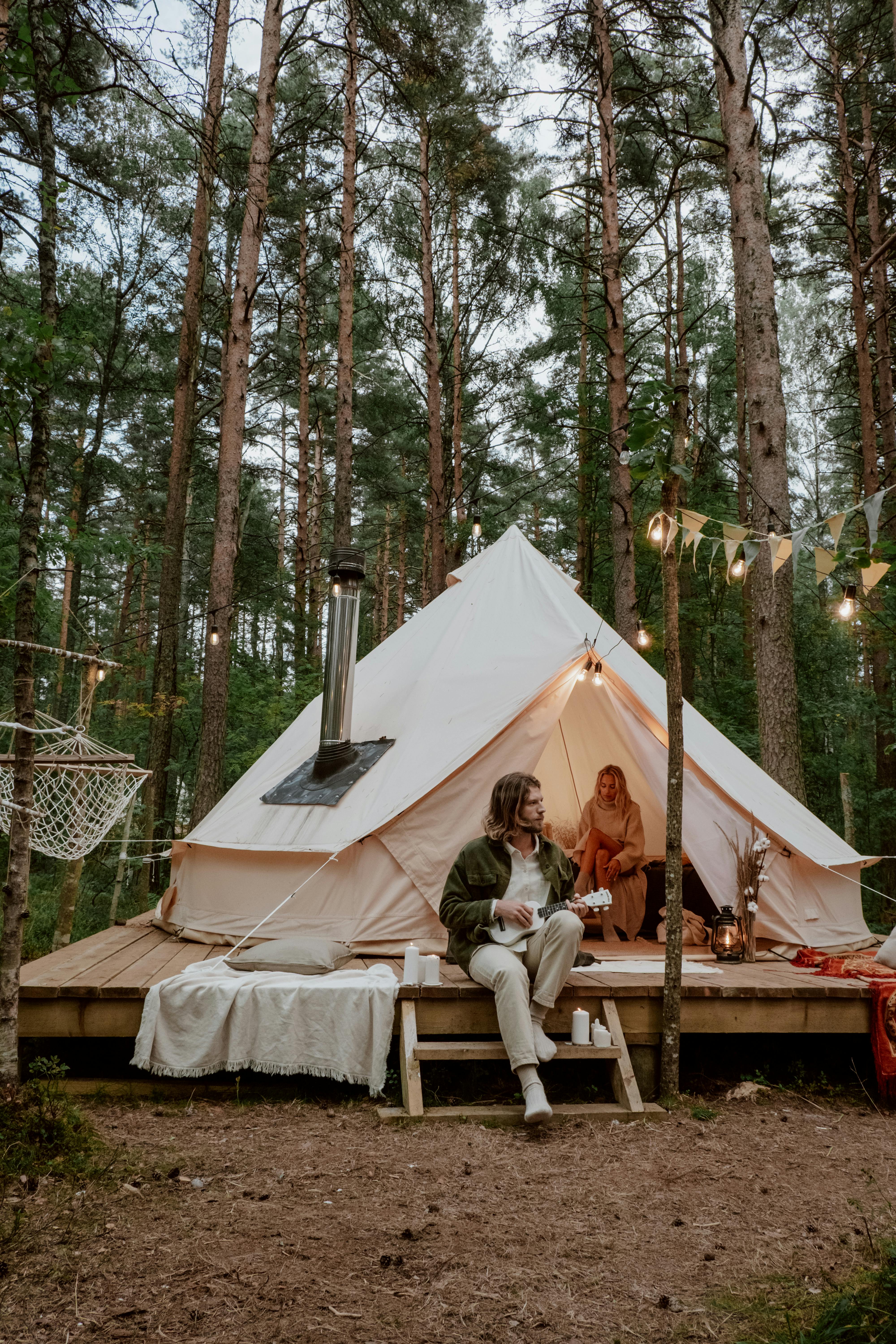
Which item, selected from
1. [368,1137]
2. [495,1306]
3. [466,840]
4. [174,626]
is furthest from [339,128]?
[495,1306]

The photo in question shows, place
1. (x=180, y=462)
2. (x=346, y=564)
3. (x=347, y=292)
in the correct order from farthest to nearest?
(x=347, y=292)
(x=180, y=462)
(x=346, y=564)

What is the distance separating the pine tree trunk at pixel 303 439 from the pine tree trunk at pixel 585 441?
157 inches

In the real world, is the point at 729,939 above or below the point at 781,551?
below

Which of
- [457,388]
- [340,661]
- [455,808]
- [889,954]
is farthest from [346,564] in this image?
[457,388]

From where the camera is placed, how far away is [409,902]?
173 inches

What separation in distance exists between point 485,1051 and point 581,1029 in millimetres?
432

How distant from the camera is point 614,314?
310 inches

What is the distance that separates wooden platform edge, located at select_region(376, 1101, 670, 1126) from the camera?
129 inches

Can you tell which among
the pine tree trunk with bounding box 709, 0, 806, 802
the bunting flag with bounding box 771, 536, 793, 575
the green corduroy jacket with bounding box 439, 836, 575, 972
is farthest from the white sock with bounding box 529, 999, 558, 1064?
the pine tree trunk with bounding box 709, 0, 806, 802

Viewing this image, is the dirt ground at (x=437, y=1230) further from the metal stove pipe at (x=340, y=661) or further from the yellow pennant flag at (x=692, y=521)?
the yellow pennant flag at (x=692, y=521)

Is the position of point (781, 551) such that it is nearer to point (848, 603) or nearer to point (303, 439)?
point (848, 603)

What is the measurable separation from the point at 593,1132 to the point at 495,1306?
1.34 m

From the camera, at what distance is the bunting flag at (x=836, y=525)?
3.66m

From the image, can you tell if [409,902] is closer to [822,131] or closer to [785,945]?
[785,945]
